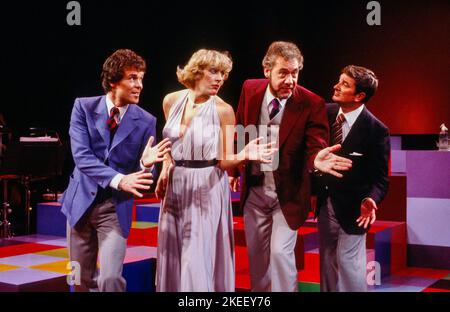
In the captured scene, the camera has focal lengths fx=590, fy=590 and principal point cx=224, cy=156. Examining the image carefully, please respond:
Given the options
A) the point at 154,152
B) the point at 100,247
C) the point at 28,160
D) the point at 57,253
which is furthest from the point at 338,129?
the point at 28,160

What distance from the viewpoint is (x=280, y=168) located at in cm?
338

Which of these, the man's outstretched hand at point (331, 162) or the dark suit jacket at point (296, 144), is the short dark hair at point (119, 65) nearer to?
the dark suit jacket at point (296, 144)

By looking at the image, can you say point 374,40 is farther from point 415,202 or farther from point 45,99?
point 45,99

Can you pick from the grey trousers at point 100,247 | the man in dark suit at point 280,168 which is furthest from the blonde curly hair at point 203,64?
the grey trousers at point 100,247

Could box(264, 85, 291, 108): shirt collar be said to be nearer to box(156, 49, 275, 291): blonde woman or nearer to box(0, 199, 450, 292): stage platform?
box(156, 49, 275, 291): blonde woman

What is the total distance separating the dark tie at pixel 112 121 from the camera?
334cm

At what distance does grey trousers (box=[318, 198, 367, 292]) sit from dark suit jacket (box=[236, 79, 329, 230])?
0.21 m

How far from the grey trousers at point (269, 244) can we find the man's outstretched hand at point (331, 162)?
326 mm

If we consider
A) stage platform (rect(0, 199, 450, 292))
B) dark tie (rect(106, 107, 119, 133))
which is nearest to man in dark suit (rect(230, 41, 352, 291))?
stage platform (rect(0, 199, 450, 292))

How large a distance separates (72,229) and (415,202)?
3.30 m

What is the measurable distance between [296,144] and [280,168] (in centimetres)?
16

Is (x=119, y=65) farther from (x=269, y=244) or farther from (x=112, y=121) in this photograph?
(x=269, y=244)
